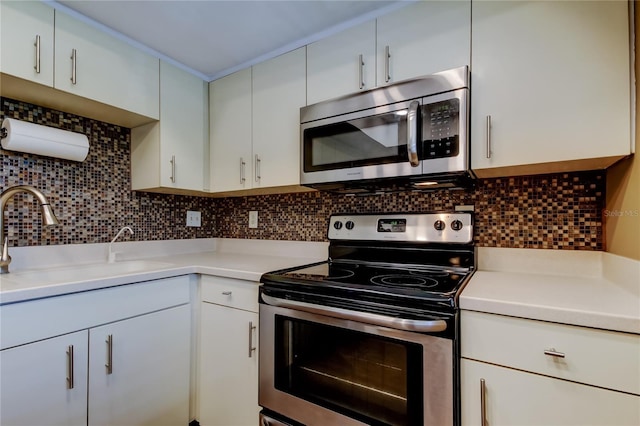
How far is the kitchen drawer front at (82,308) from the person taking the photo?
110 centimetres

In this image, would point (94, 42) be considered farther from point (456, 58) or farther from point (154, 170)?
point (456, 58)

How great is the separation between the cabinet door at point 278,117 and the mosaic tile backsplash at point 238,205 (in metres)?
0.33

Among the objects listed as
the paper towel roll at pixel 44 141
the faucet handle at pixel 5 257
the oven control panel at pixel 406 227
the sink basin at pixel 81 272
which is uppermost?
the paper towel roll at pixel 44 141

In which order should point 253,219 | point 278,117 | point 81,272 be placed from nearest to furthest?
point 81,272 → point 278,117 → point 253,219

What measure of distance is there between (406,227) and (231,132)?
127 cm

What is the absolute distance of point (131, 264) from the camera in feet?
6.26

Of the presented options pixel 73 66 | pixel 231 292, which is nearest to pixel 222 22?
pixel 73 66

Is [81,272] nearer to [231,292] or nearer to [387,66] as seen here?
[231,292]

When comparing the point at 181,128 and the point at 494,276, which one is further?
the point at 181,128

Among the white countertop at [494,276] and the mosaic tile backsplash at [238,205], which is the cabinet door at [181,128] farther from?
the white countertop at [494,276]

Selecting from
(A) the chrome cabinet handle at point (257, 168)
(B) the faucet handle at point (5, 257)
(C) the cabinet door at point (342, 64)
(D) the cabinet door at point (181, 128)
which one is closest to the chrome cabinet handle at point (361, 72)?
(C) the cabinet door at point (342, 64)

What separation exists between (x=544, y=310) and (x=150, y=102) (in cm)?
210

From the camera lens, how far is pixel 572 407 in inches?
33.3

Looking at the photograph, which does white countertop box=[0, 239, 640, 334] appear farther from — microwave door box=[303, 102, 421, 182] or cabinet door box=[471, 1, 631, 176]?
microwave door box=[303, 102, 421, 182]
